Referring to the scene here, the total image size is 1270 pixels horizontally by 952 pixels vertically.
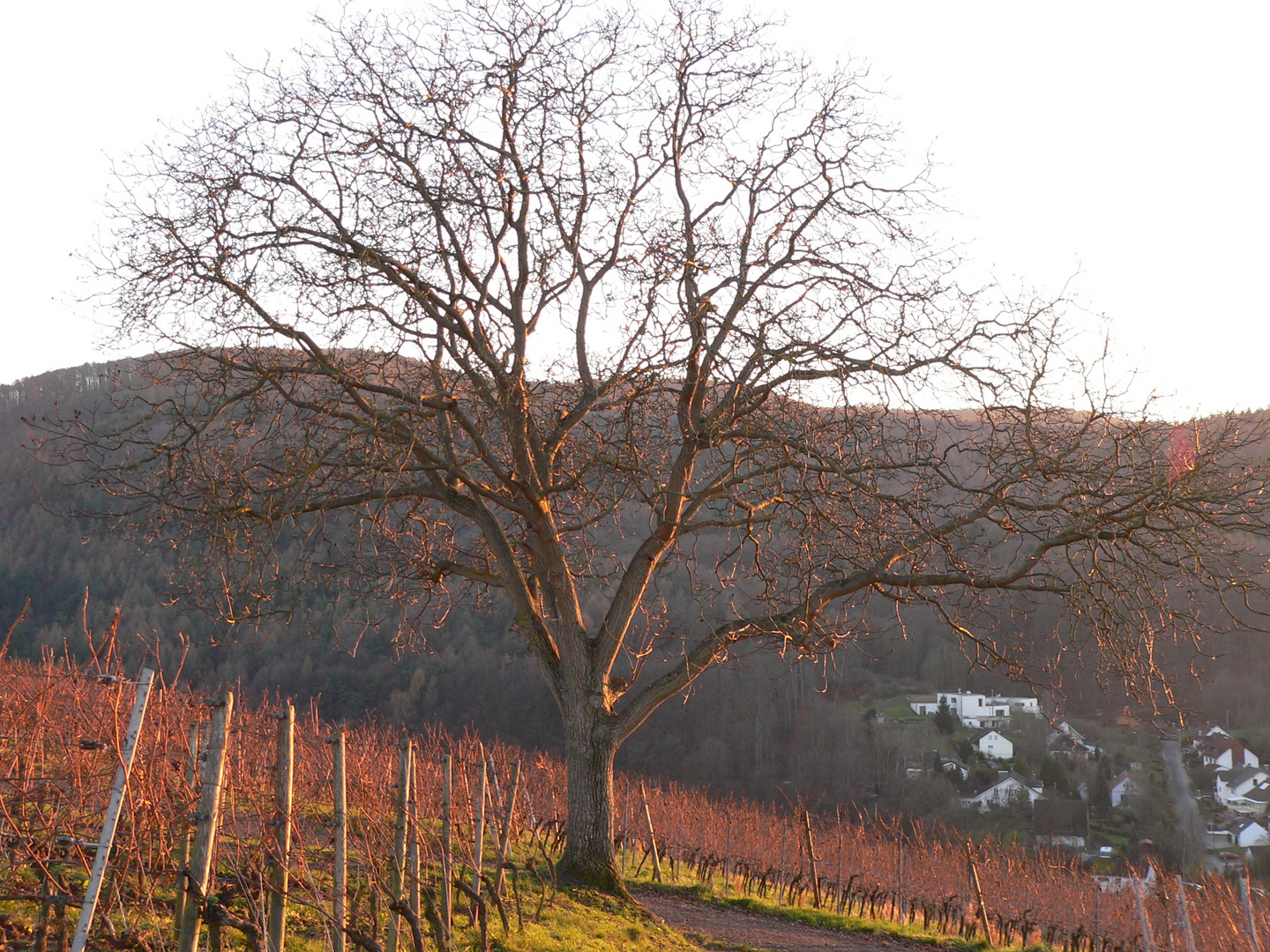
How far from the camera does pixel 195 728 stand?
5.51 meters

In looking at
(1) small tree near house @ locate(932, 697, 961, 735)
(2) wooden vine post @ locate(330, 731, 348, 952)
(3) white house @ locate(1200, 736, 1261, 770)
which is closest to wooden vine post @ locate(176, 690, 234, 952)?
(2) wooden vine post @ locate(330, 731, 348, 952)

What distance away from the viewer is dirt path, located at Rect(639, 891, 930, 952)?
394 inches

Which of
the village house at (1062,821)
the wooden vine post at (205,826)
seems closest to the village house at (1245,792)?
the village house at (1062,821)

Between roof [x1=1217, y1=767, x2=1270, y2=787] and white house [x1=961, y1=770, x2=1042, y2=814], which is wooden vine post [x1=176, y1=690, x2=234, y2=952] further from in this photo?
roof [x1=1217, y1=767, x2=1270, y2=787]

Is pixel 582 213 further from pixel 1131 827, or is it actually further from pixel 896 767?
pixel 896 767

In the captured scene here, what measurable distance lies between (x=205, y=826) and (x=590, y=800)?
569 centimetres

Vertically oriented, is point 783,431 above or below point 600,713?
above

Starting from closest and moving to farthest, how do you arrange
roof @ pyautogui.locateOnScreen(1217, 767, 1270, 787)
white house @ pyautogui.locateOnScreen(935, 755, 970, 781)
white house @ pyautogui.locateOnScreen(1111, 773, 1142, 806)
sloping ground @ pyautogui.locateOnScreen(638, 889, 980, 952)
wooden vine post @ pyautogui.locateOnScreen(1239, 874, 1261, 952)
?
wooden vine post @ pyautogui.locateOnScreen(1239, 874, 1261, 952) < sloping ground @ pyautogui.locateOnScreen(638, 889, 980, 952) < roof @ pyautogui.locateOnScreen(1217, 767, 1270, 787) < white house @ pyautogui.locateOnScreen(1111, 773, 1142, 806) < white house @ pyautogui.locateOnScreen(935, 755, 970, 781)

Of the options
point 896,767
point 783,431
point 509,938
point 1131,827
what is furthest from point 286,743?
point 896,767

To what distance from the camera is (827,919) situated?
1223 centimetres

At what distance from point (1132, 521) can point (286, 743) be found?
22.5 feet

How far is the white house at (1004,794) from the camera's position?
54531mm

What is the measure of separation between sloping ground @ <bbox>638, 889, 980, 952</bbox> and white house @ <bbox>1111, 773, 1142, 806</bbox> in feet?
159

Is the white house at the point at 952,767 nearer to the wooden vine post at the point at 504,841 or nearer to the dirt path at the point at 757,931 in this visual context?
the dirt path at the point at 757,931
